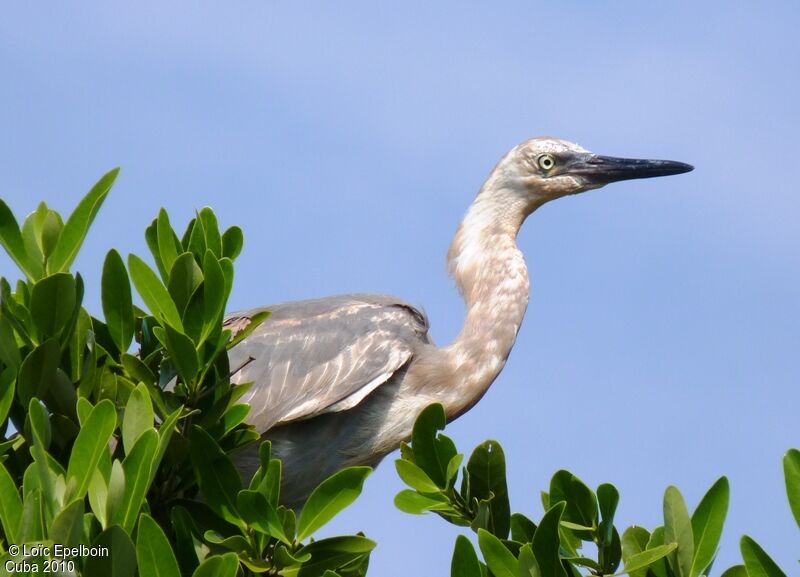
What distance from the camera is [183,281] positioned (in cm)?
357

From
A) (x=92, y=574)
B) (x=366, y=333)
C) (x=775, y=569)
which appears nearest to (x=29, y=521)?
(x=92, y=574)

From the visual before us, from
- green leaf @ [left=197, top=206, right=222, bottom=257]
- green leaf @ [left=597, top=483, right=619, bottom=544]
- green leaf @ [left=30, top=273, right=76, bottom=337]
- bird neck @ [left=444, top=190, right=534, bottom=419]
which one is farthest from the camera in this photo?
bird neck @ [left=444, top=190, right=534, bottom=419]

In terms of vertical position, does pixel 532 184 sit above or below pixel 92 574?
above

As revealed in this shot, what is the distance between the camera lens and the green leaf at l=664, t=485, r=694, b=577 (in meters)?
3.27

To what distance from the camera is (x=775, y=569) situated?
3115 millimetres

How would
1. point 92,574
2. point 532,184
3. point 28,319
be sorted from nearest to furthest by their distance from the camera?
point 92,574 → point 28,319 → point 532,184

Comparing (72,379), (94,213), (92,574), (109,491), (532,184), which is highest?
(532,184)

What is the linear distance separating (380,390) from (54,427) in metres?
2.48

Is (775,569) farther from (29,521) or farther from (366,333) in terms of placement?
(366,333)

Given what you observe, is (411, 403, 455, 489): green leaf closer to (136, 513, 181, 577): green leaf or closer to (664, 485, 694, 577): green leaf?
(664, 485, 694, 577): green leaf

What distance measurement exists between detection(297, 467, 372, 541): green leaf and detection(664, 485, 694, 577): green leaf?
76 cm

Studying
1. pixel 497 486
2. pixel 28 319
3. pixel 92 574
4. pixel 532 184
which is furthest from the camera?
pixel 532 184

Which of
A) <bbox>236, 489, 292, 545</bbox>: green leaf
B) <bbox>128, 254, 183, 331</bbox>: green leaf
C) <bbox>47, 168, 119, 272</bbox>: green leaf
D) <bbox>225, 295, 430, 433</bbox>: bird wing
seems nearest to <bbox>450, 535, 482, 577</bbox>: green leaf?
<bbox>236, 489, 292, 545</bbox>: green leaf

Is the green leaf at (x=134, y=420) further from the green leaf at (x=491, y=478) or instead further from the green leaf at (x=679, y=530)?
the green leaf at (x=679, y=530)
